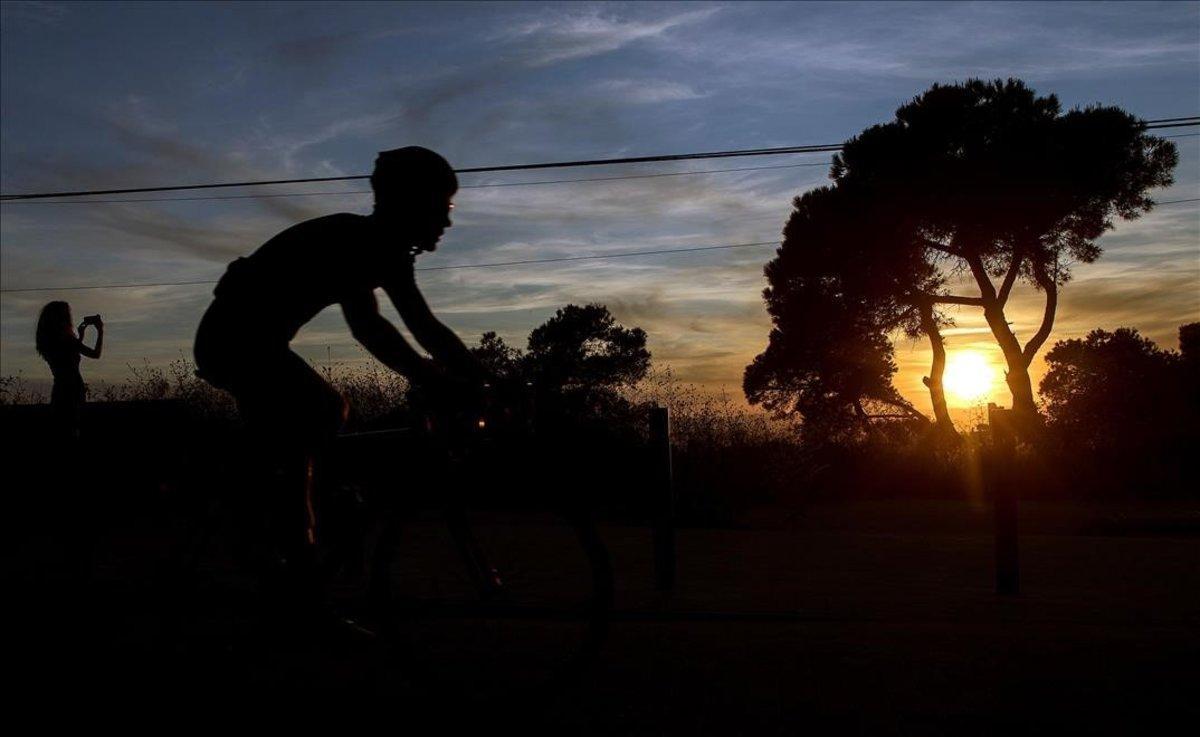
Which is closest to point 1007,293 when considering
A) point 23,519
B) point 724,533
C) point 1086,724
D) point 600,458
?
point 600,458

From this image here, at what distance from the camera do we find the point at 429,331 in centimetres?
381

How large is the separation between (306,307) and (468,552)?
1.02m

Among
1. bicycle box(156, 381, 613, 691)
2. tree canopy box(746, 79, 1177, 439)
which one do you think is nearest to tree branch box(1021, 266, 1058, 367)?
tree canopy box(746, 79, 1177, 439)

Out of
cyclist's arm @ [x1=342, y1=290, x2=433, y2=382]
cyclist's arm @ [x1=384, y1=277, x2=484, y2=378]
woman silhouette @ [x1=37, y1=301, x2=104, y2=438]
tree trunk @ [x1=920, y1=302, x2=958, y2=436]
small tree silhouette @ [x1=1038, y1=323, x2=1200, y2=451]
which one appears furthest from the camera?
tree trunk @ [x1=920, y1=302, x2=958, y2=436]

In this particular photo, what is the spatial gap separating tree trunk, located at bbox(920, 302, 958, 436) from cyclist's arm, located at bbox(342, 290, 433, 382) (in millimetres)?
22985

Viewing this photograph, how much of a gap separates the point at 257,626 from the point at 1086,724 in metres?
2.75

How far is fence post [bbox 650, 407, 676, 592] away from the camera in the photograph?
276 inches

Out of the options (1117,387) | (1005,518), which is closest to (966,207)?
(1117,387)

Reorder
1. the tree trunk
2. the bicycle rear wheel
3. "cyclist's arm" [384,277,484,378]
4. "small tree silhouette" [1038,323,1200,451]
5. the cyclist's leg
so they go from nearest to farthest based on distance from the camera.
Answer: the bicycle rear wheel < "cyclist's arm" [384,277,484,378] < the cyclist's leg < "small tree silhouette" [1038,323,1200,451] < the tree trunk

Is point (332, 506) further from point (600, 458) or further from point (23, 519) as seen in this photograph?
point (600, 458)

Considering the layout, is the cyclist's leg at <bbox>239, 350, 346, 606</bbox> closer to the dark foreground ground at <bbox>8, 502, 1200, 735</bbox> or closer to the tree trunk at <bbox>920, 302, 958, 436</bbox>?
the dark foreground ground at <bbox>8, 502, 1200, 735</bbox>

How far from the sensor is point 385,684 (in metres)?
4.03

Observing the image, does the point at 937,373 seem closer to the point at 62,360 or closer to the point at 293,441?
the point at 62,360

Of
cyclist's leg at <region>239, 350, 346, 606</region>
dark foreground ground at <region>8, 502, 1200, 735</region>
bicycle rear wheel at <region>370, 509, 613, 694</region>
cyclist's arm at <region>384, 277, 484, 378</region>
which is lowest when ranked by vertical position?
dark foreground ground at <region>8, 502, 1200, 735</region>
